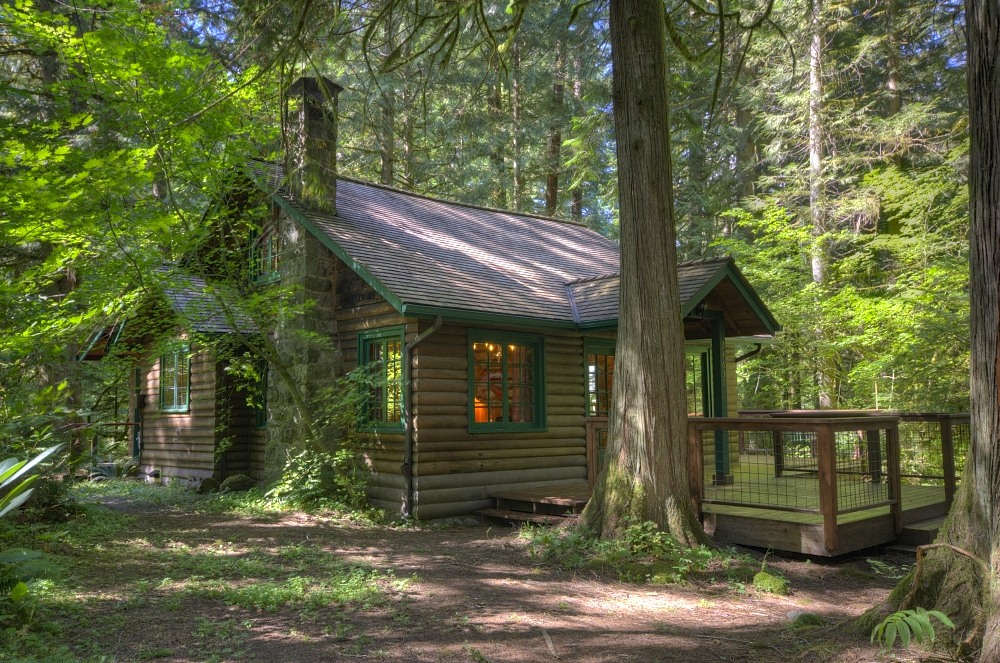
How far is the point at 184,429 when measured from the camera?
15094 millimetres

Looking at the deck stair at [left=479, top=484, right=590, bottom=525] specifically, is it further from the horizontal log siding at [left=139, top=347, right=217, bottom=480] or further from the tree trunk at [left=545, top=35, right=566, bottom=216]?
the tree trunk at [left=545, top=35, right=566, bottom=216]

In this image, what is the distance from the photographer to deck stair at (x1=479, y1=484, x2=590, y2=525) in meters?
10.0

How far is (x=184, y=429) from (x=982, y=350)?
48.1 ft

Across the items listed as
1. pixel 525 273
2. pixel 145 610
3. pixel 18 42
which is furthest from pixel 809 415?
pixel 18 42

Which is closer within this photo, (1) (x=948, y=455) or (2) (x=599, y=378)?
(1) (x=948, y=455)

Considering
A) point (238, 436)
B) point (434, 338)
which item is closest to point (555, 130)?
point (238, 436)

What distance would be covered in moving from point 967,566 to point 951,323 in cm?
1098

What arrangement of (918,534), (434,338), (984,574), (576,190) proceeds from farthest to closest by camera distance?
(576,190) < (434,338) < (918,534) < (984,574)

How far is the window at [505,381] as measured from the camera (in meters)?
11.3

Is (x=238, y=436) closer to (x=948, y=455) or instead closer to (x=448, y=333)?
(x=448, y=333)

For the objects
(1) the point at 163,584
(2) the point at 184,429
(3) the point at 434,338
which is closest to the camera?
(1) the point at 163,584

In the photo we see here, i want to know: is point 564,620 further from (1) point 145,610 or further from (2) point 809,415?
(2) point 809,415

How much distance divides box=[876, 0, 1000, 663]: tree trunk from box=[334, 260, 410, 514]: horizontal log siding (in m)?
7.65

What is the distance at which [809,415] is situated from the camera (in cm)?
1147
